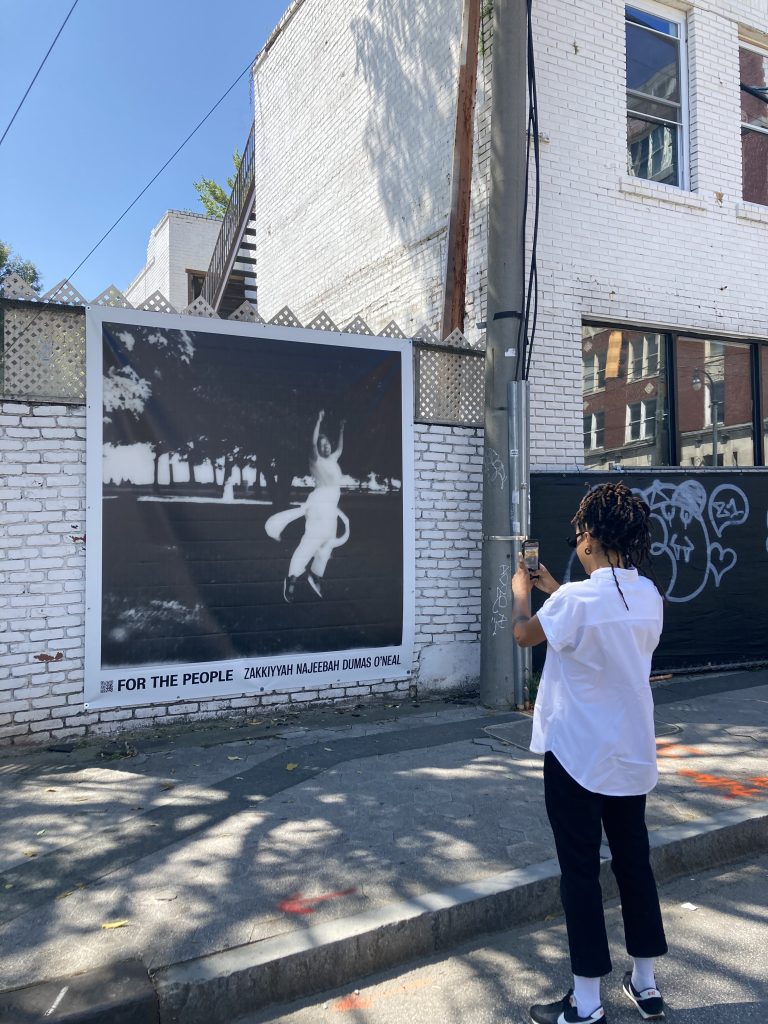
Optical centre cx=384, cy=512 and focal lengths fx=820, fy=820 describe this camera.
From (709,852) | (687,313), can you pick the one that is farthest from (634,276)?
(709,852)

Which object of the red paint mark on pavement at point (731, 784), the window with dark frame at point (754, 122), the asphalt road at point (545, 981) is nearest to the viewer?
the asphalt road at point (545, 981)

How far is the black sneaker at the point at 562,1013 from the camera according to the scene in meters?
2.81

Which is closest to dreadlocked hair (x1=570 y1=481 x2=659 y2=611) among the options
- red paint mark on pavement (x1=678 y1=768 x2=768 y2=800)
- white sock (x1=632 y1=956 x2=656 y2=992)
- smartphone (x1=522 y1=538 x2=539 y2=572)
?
smartphone (x1=522 y1=538 x2=539 y2=572)

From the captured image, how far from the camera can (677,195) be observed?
855 cm

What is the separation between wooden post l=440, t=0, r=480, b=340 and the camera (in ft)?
25.1

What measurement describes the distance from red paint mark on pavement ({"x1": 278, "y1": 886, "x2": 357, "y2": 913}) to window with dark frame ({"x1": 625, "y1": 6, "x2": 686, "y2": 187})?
7.60m

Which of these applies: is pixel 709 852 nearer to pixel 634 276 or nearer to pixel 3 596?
pixel 3 596

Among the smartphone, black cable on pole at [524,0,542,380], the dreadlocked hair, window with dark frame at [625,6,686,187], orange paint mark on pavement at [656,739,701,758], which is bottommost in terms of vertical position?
orange paint mark on pavement at [656,739,701,758]

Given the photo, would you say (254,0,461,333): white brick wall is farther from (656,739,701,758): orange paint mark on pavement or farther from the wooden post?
(656,739,701,758): orange paint mark on pavement

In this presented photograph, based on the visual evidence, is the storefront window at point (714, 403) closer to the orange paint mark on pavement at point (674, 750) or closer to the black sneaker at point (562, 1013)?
the orange paint mark on pavement at point (674, 750)

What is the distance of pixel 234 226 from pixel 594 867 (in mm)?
14149

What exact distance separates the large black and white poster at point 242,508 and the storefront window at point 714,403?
3.54 m

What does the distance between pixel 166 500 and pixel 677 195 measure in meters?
6.21

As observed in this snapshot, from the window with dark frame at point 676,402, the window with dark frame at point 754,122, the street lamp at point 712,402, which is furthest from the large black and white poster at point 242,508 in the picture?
the window with dark frame at point 754,122
